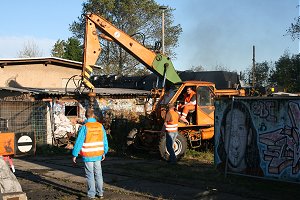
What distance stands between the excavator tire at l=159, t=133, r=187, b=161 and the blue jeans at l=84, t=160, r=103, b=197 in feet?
18.3

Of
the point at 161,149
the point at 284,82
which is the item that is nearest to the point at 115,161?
the point at 161,149

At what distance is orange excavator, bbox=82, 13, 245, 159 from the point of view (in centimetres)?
1550

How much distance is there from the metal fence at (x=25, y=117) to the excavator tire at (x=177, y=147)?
615cm

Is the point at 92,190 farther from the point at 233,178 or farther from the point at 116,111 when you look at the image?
the point at 116,111

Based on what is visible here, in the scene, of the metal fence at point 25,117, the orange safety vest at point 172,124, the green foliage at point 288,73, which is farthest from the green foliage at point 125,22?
the orange safety vest at point 172,124

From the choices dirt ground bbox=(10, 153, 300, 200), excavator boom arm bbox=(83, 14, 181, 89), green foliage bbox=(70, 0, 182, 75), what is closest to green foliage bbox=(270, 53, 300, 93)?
green foliage bbox=(70, 0, 182, 75)

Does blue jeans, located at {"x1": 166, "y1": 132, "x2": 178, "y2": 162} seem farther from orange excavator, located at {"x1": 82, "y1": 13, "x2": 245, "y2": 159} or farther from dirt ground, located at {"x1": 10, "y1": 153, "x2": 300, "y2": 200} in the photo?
orange excavator, located at {"x1": 82, "y1": 13, "x2": 245, "y2": 159}

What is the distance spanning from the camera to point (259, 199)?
8.55m

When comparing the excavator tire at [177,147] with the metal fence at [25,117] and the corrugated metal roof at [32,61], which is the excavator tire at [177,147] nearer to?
the metal fence at [25,117]

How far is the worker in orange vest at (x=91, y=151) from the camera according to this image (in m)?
8.76

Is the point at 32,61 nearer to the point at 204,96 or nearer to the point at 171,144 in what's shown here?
the point at 204,96

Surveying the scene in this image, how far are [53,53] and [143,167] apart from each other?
1684 inches

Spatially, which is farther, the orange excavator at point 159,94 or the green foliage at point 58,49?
the green foliage at point 58,49

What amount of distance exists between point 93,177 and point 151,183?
2187 mm
